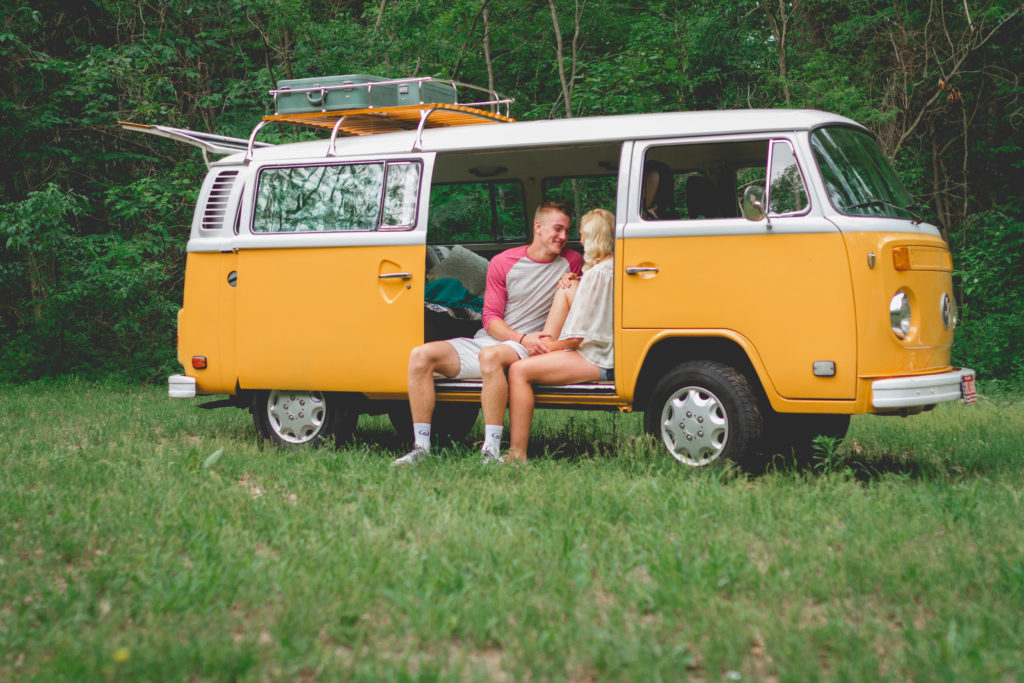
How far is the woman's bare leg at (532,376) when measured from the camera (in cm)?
689

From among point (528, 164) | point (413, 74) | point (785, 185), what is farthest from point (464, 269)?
point (413, 74)

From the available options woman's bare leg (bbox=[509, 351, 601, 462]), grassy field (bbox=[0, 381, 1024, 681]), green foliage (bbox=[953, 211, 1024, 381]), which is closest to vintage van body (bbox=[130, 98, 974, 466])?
woman's bare leg (bbox=[509, 351, 601, 462])

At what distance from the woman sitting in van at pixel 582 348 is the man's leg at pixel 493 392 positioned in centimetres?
7

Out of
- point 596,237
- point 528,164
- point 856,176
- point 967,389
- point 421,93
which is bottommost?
point 967,389

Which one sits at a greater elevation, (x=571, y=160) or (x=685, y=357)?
(x=571, y=160)

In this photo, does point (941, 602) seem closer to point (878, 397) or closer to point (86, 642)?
point (878, 397)

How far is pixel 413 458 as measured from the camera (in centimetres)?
699

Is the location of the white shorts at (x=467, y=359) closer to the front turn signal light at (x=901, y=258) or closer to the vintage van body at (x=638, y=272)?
the vintage van body at (x=638, y=272)

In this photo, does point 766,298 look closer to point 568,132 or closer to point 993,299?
point 568,132

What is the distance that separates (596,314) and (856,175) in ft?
5.90

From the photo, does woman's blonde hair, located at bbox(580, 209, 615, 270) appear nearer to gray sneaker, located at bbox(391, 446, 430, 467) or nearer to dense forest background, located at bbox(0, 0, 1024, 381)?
gray sneaker, located at bbox(391, 446, 430, 467)

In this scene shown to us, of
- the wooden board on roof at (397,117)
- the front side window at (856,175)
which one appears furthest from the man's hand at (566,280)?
the front side window at (856,175)

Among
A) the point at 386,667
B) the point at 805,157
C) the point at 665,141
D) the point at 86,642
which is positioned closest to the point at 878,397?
the point at 805,157

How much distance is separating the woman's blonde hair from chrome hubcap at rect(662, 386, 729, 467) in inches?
43.2
